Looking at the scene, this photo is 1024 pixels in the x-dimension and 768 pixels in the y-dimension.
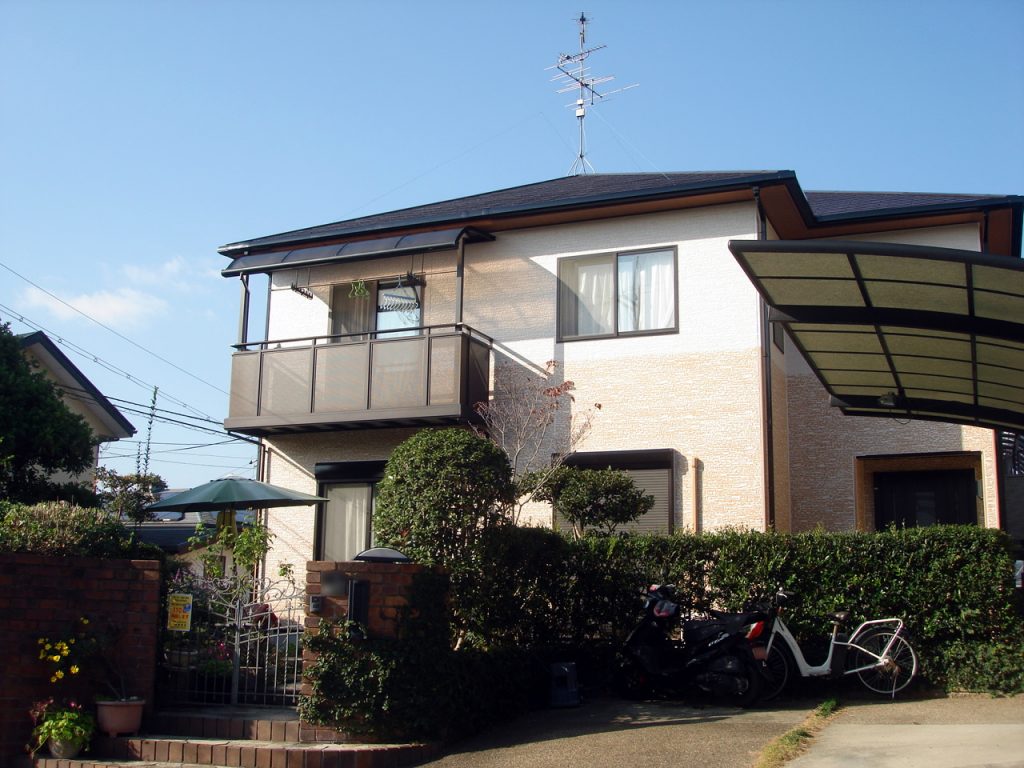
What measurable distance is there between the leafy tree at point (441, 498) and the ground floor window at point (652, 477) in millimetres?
5085

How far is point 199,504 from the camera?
1120cm

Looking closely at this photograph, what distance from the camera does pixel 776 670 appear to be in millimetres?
9172

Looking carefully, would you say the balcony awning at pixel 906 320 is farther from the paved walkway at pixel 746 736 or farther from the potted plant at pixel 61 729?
the potted plant at pixel 61 729

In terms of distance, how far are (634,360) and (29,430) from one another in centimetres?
844

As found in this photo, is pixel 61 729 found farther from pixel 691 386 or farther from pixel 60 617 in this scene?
pixel 691 386

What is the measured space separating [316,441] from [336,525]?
1386 mm

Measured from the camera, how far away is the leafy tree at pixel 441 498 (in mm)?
8922

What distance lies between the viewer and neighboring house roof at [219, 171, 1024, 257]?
549 inches

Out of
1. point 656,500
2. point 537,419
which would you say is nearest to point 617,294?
point 537,419

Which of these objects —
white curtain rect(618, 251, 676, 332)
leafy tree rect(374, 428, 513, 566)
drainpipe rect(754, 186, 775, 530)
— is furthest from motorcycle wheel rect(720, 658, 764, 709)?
white curtain rect(618, 251, 676, 332)

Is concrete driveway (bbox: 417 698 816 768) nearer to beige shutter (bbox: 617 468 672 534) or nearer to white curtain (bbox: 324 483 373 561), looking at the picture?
beige shutter (bbox: 617 468 672 534)

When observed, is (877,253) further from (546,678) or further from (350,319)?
(350,319)

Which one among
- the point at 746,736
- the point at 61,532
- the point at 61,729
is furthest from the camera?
the point at 61,532

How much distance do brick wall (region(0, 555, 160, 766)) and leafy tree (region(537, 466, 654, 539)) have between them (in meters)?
5.25
